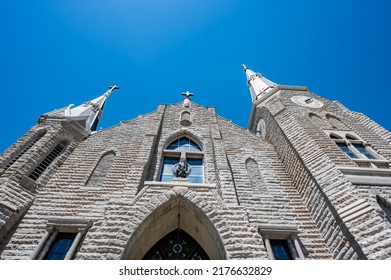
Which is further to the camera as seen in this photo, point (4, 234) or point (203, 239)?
point (203, 239)

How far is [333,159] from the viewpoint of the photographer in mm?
8734

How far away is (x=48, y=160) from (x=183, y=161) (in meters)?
4.92

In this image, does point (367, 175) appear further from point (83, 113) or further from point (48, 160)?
point (83, 113)

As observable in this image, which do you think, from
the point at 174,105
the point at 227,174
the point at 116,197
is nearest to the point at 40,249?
the point at 116,197

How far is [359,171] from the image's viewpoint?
8.22 metres

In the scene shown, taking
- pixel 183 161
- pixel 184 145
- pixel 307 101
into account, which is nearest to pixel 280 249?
pixel 183 161

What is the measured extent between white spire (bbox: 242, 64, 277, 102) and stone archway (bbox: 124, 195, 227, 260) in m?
13.2

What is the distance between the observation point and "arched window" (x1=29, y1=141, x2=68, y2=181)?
872 cm

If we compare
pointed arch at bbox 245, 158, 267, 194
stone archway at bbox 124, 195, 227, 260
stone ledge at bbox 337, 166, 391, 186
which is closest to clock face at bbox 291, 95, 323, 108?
pointed arch at bbox 245, 158, 267, 194

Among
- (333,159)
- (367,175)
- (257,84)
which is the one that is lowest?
(367,175)

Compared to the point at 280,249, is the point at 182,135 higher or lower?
higher

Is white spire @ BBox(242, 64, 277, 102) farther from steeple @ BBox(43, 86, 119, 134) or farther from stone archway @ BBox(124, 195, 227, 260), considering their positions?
stone archway @ BBox(124, 195, 227, 260)

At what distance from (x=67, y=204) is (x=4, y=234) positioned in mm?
1616
